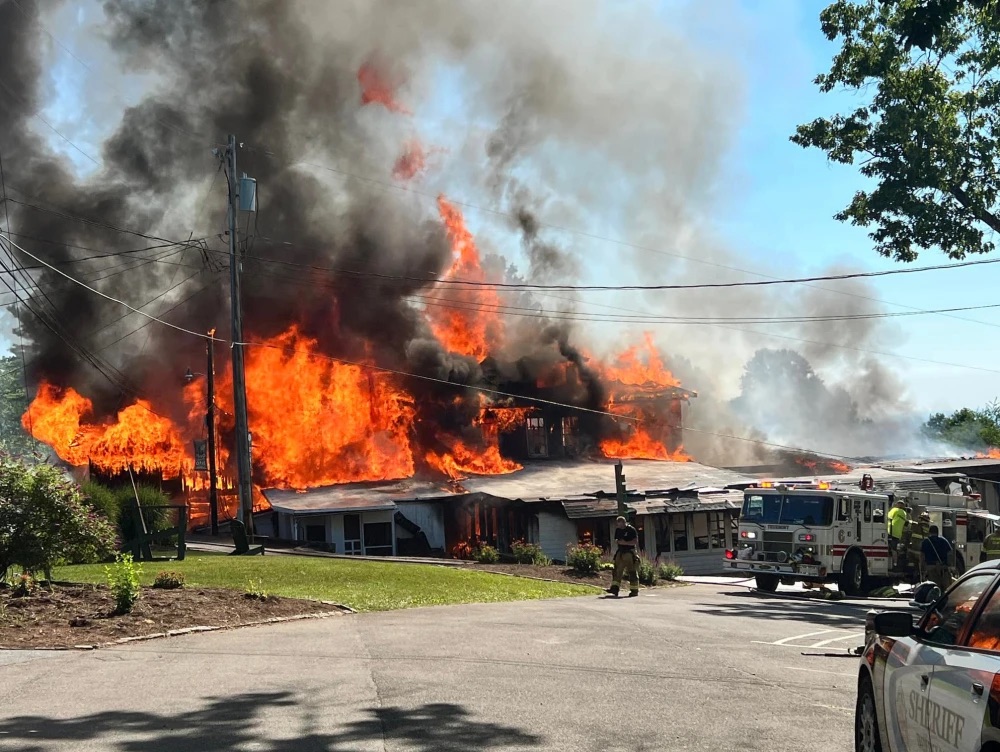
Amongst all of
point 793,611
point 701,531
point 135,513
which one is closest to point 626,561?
point 793,611

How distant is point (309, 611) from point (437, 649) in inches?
174

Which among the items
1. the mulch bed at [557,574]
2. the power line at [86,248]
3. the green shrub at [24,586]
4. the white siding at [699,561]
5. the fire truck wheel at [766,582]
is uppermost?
the power line at [86,248]

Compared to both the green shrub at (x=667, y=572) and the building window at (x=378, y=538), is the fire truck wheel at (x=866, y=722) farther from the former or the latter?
the building window at (x=378, y=538)

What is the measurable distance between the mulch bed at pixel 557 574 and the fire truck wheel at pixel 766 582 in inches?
93.9

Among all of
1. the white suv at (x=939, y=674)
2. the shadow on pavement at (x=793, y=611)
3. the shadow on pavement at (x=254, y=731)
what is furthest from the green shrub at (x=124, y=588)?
the white suv at (x=939, y=674)

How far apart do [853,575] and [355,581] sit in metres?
11.4

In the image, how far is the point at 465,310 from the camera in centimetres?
4888

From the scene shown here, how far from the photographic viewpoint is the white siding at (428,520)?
37184mm

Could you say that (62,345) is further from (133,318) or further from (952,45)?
(952,45)

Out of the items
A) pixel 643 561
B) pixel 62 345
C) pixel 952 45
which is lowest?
pixel 643 561

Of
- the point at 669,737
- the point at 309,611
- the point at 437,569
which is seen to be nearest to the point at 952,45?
the point at 437,569

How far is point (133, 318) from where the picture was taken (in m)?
45.0

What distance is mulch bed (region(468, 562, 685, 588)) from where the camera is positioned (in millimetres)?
23984

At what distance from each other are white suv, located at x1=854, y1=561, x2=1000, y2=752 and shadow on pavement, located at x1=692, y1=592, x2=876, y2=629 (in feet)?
34.3
